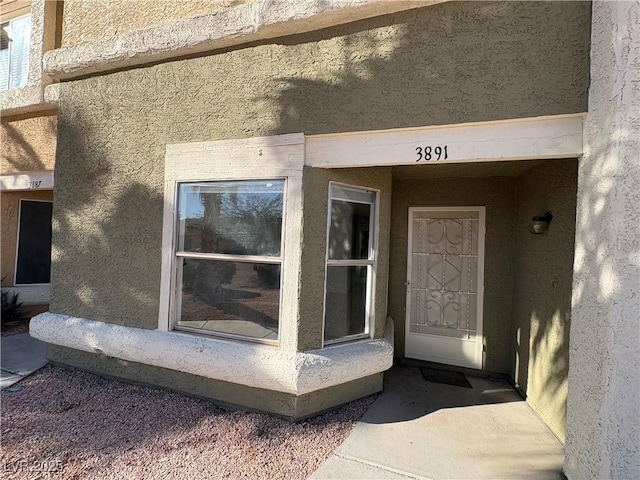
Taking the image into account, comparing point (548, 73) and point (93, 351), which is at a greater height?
point (548, 73)

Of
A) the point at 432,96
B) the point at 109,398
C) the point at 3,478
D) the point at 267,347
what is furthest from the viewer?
the point at 109,398

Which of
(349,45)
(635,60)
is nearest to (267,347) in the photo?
(349,45)

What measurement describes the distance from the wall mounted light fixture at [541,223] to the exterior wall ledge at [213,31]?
8.71ft

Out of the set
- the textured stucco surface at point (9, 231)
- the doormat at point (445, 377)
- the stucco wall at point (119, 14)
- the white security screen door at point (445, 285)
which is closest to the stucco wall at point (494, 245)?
the white security screen door at point (445, 285)

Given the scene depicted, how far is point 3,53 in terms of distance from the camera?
7207 millimetres

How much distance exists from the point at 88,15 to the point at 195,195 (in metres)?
3.49

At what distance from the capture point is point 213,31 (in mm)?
4086

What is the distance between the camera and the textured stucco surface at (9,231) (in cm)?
733

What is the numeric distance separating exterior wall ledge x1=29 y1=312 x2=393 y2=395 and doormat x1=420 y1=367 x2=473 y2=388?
114 centimetres

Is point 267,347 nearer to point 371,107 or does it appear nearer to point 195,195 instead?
point 195,195

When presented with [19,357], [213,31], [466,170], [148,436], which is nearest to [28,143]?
[19,357]

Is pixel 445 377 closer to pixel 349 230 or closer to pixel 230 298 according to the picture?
pixel 349 230

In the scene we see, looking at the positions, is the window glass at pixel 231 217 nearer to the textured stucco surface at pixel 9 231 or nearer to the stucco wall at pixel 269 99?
the stucco wall at pixel 269 99

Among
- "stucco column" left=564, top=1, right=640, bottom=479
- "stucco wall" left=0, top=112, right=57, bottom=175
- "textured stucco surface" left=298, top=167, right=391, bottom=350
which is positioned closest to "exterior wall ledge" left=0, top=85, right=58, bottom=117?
"stucco wall" left=0, top=112, right=57, bottom=175
